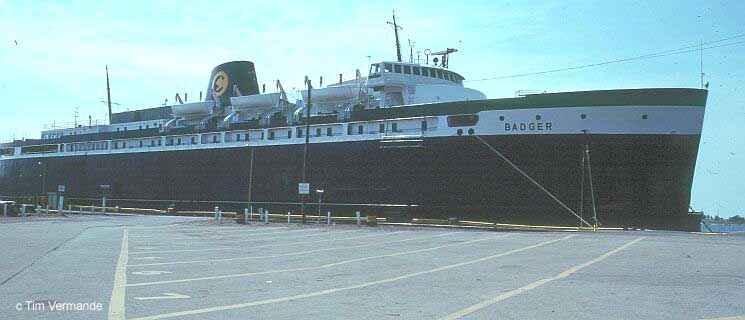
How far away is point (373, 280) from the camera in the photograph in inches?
398

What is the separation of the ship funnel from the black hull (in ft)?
25.1

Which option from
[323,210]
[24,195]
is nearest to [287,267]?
[323,210]

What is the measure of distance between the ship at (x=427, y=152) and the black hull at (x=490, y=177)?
5cm

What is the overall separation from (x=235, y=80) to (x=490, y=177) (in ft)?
86.8

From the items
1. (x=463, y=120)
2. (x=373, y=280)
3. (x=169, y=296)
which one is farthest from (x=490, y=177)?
(x=169, y=296)

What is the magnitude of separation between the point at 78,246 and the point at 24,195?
170 ft

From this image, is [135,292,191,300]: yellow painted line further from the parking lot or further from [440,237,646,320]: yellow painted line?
[440,237,646,320]: yellow painted line

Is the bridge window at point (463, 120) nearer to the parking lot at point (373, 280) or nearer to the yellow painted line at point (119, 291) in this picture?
the parking lot at point (373, 280)

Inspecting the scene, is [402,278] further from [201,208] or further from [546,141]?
[201,208]

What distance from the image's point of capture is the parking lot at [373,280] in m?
7.29

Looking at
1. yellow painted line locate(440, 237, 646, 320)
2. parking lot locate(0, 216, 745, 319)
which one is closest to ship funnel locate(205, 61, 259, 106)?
parking lot locate(0, 216, 745, 319)

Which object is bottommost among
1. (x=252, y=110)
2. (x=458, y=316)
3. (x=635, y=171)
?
(x=458, y=316)

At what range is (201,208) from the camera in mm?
44188

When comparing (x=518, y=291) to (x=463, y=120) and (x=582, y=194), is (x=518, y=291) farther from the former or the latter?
(x=463, y=120)
